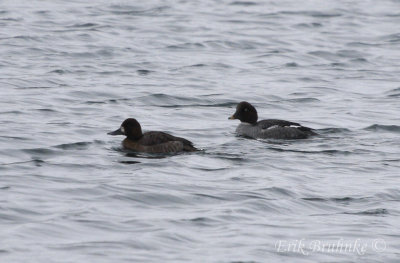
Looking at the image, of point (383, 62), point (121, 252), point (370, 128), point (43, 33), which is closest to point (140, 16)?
point (43, 33)

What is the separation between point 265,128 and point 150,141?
265 centimetres

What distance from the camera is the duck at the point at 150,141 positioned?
15898mm

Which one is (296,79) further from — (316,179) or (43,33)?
(316,179)

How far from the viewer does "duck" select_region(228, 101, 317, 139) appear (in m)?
17.5

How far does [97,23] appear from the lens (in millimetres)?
30750

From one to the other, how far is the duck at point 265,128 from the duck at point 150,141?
1.99 meters

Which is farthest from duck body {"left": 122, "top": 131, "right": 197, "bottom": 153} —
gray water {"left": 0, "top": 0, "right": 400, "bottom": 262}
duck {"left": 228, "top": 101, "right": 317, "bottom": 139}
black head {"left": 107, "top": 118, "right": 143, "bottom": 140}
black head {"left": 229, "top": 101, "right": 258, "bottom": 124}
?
black head {"left": 229, "top": 101, "right": 258, "bottom": 124}

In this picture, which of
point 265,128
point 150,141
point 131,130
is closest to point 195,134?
point 265,128

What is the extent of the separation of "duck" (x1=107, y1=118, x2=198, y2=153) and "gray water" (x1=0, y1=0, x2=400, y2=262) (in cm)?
23

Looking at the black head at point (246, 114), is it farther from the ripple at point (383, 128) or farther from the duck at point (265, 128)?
the ripple at point (383, 128)

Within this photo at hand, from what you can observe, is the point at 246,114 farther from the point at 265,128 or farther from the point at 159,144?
the point at 159,144

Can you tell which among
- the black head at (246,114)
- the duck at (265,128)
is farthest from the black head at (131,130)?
the black head at (246,114)

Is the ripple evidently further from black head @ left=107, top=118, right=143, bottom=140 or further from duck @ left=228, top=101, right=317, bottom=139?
black head @ left=107, top=118, right=143, bottom=140

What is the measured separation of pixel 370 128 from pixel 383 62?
→ 29.1 feet
